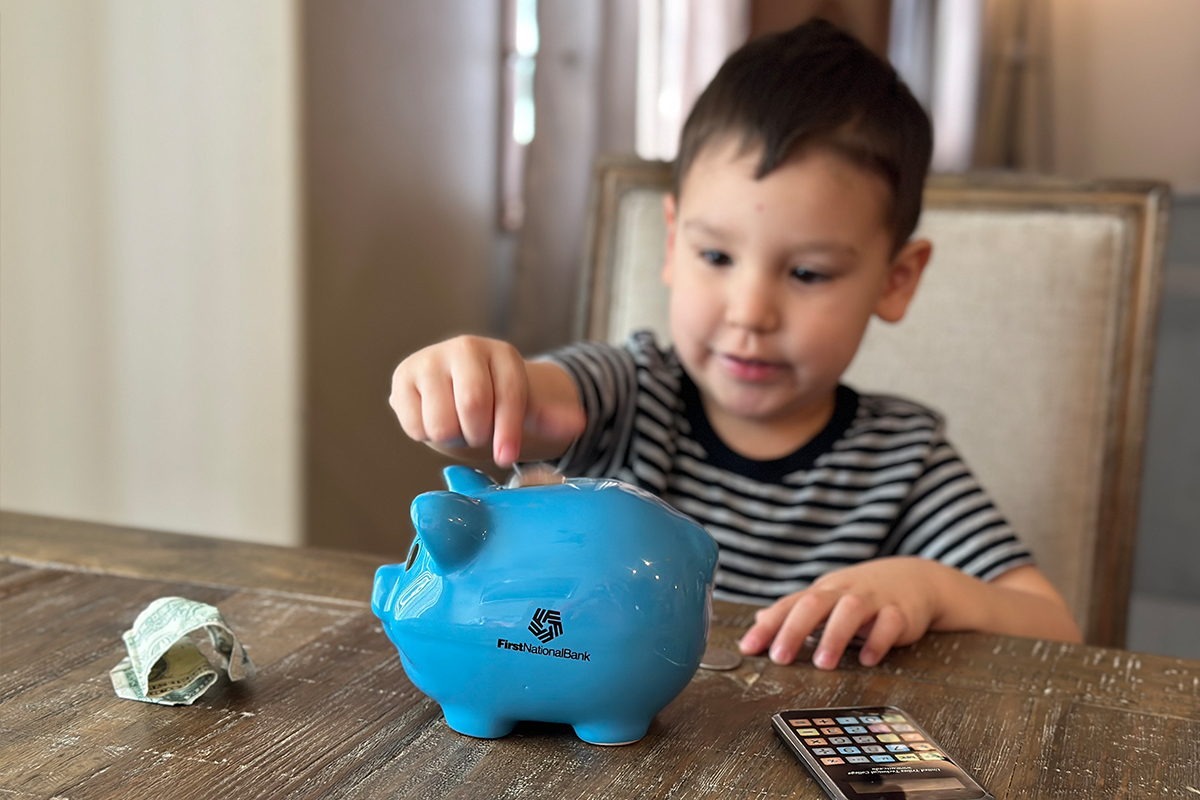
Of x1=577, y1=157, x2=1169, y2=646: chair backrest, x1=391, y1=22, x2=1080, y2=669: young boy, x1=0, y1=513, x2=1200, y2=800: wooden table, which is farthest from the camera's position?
x1=577, y1=157, x2=1169, y2=646: chair backrest

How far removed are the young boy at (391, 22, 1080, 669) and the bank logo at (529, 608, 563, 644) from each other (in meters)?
0.25

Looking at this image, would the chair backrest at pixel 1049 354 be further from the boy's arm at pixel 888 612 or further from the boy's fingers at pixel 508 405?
the boy's fingers at pixel 508 405

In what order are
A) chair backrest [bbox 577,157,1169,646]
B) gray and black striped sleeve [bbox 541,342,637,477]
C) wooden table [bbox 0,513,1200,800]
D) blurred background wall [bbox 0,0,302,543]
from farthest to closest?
1. blurred background wall [bbox 0,0,302,543]
2. chair backrest [bbox 577,157,1169,646]
3. gray and black striped sleeve [bbox 541,342,637,477]
4. wooden table [bbox 0,513,1200,800]

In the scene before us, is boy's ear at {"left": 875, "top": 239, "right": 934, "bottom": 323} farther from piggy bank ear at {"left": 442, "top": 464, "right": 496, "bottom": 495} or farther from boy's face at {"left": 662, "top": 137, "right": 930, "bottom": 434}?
piggy bank ear at {"left": 442, "top": 464, "right": 496, "bottom": 495}

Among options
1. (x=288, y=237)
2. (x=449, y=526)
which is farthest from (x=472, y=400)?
(x=288, y=237)

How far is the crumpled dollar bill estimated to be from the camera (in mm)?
495

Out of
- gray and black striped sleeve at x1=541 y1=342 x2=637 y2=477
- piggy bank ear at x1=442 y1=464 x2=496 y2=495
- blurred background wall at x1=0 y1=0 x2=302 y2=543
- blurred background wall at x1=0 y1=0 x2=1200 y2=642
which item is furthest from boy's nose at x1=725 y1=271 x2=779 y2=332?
blurred background wall at x1=0 y1=0 x2=302 y2=543

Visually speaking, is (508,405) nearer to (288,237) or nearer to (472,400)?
(472,400)

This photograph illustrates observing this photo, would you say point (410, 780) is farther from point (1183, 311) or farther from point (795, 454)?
point (1183, 311)

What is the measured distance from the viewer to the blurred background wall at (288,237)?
1.32 metres

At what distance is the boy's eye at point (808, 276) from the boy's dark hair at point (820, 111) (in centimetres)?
8

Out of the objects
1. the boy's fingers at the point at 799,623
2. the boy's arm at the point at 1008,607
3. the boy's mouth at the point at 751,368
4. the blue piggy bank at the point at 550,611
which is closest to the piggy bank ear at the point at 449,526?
the blue piggy bank at the point at 550,611

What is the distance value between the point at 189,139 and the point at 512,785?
1.22 m

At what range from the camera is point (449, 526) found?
0.45 metres
